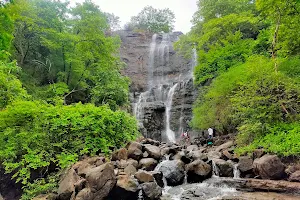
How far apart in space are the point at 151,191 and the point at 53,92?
10.3 meters

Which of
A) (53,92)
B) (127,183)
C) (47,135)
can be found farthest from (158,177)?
(53,92)

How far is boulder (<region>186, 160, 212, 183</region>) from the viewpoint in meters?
9.05

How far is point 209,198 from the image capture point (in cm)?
736

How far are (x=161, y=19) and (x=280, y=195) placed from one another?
45.8 meters

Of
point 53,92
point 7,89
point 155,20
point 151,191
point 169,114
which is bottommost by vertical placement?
point 151,191

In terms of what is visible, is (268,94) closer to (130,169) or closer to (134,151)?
(134,151)

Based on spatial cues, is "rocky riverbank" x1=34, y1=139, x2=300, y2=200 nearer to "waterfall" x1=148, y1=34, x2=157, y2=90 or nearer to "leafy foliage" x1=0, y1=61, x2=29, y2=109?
"leafy foliage" x1=0, y1=61, x2=29, y2=109

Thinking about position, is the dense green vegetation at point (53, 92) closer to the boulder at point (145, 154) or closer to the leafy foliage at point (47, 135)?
the leafy foliage at point (47, 135)

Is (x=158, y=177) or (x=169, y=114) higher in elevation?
(x=169, y=114)

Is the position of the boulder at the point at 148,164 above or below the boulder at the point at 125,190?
above

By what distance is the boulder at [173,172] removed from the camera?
884 centimetres

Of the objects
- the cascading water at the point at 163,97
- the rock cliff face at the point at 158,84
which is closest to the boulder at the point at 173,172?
the rock cliff face at the point at 158,84

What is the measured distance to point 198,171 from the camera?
9.09 metres

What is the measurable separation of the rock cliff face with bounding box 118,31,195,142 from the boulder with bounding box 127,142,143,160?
11.4 meters
